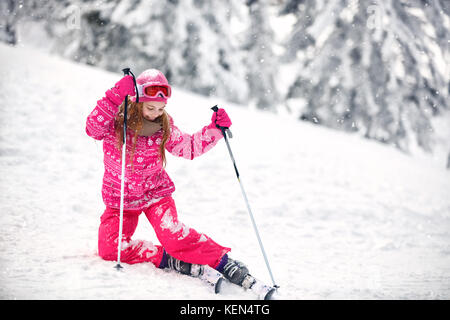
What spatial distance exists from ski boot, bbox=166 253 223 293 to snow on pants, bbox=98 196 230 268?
0.04 metres

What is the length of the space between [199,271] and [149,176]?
2.24ft

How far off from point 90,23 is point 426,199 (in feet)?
26.5

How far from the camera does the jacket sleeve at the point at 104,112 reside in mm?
2443

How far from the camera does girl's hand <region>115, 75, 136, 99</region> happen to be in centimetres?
241

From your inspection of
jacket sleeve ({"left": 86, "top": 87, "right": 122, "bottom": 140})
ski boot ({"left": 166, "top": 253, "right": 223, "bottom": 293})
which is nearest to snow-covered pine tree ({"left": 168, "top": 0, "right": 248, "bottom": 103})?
jacket sleeve ({"left": 86, "top": 87, "right": 122, "bottom": 140})

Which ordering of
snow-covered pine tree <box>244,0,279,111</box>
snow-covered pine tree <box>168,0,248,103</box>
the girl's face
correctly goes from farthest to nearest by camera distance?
snow-covered pine tree <box>244,0,279,111</box>, snow-covered pine tree <box>168,0,248,103</box>, the girl's face

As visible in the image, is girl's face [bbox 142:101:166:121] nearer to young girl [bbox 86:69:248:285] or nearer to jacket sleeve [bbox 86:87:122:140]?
young girl [bbox 86:69:248:285]

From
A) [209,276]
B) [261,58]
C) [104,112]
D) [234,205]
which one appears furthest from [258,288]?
[261,58]

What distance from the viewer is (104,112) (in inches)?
96.7

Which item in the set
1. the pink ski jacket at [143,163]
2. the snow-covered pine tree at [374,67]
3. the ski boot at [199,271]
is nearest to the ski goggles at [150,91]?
the pink ski jacket at [143,163]

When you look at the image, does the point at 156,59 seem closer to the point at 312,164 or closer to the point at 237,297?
the point at 312,164

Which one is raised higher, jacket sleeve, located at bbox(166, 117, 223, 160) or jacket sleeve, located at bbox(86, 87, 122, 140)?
jacket sleeve, located at bbox(86, 87, 122, 140)

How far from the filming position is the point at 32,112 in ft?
17.0
